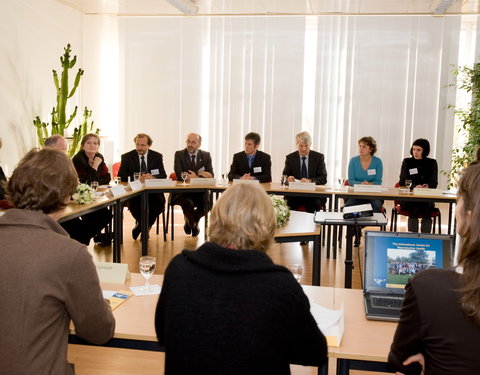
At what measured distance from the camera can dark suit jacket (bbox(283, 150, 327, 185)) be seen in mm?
6633

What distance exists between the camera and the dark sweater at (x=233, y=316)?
4.68 feet

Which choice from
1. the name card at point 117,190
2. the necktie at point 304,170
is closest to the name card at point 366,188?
the necktie at point 304,170

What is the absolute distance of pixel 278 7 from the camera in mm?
7906

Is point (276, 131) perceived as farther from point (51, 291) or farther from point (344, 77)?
point (51, 291)

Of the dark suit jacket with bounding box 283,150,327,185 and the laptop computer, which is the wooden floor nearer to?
the laptop computer

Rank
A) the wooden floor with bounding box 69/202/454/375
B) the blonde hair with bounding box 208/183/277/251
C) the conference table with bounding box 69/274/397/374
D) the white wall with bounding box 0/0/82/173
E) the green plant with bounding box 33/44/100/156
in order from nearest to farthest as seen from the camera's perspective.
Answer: the blonde hair with bounding box 208/183/277/251 < the conference table with bounding box 69/274/397/374 < the wooden floor with bounding box 69/202/454/375 < the white wall with bounding box 0/0/82/173 < the green plant with bounding box 33/44/100/156

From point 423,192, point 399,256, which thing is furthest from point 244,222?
point 423,192

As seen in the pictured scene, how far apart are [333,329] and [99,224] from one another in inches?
164

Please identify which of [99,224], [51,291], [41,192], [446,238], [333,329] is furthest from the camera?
[99,224]

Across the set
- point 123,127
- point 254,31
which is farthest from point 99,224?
point 254,31

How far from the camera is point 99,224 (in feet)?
18.9

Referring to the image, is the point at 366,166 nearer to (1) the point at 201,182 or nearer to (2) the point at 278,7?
(1) the point at 201,182

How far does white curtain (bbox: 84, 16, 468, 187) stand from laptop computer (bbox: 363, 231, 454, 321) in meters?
6.33

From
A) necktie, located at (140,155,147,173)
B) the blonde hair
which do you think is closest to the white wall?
necktie, located at (140,155,147,173)
